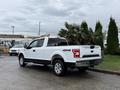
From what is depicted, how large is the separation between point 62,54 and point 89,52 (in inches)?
50.0

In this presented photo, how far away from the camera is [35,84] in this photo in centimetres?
891

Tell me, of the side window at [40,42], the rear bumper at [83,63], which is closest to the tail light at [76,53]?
the rear bumper at [83,63]

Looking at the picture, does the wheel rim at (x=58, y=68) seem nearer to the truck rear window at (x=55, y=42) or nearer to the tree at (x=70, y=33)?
the truck rear window at (x=55, y=42)

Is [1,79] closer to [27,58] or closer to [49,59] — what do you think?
[49,59]

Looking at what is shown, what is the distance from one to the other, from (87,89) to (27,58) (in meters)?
6.87

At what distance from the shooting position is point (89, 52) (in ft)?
35.1

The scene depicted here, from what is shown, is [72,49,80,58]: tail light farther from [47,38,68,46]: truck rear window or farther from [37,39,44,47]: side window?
[37,39,44,47]: side window

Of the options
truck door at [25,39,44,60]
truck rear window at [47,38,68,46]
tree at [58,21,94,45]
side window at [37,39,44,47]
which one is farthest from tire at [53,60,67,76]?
tree at [58,21,94,45]

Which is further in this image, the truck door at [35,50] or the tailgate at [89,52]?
the truck door at [35,50]

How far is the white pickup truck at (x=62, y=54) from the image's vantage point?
1025cm

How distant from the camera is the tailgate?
33.8 ft

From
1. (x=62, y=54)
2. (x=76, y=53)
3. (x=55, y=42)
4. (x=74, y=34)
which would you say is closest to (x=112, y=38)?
(x=74, y=34)

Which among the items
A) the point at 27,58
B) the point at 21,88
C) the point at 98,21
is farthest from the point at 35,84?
the point at 98,21

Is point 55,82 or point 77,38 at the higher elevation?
point 77,38
